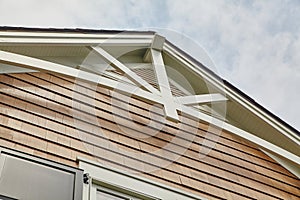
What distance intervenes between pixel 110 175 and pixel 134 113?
1.10 m

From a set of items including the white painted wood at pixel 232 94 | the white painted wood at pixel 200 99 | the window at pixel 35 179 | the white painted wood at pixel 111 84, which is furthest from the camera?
the white painted wood at pixel 232 94

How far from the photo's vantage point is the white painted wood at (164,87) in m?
4.07

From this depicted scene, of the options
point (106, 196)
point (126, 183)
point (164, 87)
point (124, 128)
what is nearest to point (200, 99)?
point (164, 87)

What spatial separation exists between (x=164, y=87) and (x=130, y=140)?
0.85 m

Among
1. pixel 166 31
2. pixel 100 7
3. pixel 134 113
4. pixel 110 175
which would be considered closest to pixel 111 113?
pixel 134 113

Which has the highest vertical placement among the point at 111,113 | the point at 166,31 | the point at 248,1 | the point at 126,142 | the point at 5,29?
the point at 248,1

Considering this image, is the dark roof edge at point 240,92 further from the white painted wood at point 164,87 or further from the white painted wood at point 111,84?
the white painted wood at point 111,84

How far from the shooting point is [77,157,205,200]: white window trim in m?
3.17

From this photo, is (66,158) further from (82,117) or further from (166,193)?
(166,193)

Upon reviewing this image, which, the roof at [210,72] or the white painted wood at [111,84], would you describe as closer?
the white painted wood at [111,84]

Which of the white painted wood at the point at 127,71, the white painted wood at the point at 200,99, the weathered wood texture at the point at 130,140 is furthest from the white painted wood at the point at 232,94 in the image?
the white painted wood at the point at 127,71

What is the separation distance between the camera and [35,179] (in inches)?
106

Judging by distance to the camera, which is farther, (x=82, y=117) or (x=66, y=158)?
(x=82, y=117)

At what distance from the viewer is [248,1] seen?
11797 mm
